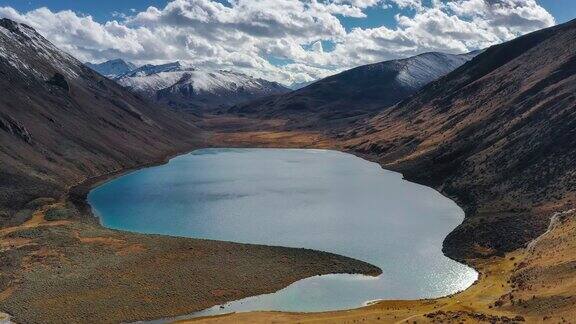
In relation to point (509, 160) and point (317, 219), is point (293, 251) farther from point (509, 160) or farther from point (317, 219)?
point (509, 160)

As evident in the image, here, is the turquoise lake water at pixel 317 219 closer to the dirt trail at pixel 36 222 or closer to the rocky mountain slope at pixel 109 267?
the rocky mountain slope at pixel 109 267

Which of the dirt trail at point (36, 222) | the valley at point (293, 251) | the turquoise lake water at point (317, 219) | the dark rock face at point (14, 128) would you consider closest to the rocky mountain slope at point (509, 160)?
the valley at point (293, 251)

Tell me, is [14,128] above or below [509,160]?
below

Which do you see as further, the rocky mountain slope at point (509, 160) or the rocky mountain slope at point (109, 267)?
the rocky mountain slope at point (509, 160)

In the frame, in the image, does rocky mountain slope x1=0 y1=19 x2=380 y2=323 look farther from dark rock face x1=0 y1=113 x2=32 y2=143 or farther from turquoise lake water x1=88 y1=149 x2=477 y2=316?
dark rock face x1=0 y1=113 x2=32 y2=143

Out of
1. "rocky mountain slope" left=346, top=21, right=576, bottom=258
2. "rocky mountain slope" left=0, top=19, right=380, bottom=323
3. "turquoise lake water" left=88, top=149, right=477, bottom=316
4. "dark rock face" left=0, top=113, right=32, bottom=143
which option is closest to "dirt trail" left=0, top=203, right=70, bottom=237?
"rocky mountain slope" left=0, top=19, right=380, bottom=323

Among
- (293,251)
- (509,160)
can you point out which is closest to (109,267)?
(293,251)

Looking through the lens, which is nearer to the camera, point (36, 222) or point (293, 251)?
point (293, 251)

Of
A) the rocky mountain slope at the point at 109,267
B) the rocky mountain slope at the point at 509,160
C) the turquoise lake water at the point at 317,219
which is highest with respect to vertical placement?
the rocky mountain slope at the point at 509,160

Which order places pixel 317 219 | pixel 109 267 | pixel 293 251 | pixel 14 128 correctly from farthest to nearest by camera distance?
pixel 14 128 → pixel 317 219 → pixel 293 251 → pixel 109 267

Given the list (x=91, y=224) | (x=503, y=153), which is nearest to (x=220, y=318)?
(x=91, y=224)
